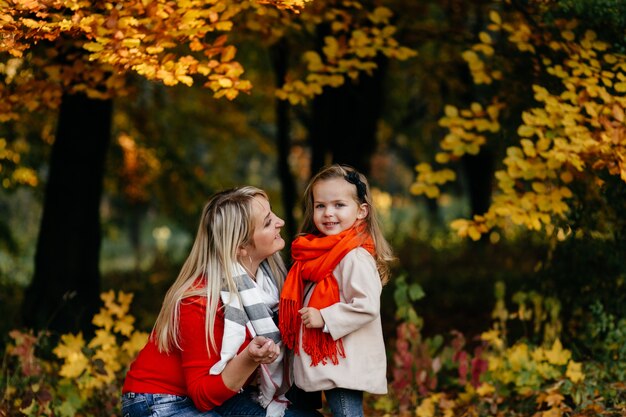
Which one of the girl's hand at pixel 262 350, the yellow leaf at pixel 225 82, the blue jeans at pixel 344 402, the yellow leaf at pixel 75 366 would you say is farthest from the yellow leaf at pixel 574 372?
the yellow leaf at pixel 75 366

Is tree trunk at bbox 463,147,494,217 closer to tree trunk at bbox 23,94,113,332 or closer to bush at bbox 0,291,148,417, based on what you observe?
tree trunk at bbox 23,94,113,332

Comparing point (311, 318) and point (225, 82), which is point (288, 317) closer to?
point (311, 318)

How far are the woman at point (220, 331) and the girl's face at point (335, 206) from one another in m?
0.19

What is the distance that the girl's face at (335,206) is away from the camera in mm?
3250

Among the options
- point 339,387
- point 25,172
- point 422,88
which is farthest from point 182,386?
point 422,88

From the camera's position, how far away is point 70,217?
19.4ft

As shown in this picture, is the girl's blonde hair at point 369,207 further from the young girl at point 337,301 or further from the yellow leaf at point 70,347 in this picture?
the yellow leaf at point 70,347

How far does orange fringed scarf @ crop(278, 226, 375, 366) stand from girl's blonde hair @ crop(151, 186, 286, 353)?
221 millimetres

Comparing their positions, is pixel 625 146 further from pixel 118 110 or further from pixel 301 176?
pixel 301 176

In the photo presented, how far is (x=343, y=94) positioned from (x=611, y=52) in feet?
9.78

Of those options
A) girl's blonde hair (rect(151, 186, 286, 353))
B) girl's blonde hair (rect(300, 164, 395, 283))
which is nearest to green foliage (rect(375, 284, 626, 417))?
girl's blonde hair (rect(300, 164, 395, 283))

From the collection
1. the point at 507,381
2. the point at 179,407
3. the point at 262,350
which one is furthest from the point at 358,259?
the point at 507,381

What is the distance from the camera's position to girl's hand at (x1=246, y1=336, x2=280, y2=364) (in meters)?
2.85

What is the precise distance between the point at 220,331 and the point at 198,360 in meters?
0.15
